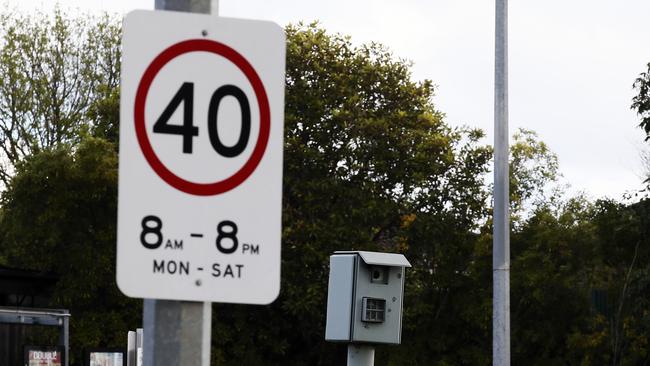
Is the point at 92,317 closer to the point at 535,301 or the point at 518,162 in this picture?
the point at 535,301

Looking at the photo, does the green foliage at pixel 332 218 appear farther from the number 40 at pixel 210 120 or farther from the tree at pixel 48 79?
the number 40 at pixel 210 120

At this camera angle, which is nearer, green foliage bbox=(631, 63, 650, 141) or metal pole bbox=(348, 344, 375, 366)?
metal pole bbox=(348, 344, 375, 366)

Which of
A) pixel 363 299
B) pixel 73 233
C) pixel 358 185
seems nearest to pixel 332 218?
pixel 358 185

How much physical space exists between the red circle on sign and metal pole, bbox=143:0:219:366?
0.85 ft

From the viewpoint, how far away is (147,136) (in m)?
3.17

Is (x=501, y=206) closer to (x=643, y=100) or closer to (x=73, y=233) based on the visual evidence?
(x=643, y=100)

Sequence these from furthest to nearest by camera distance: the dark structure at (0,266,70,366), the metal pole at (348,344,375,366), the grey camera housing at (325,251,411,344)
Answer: the dark structure at (0,266,70,366) → the grey camera housing at (325,251,411,344) → the metal pole at (348,344,375,366)

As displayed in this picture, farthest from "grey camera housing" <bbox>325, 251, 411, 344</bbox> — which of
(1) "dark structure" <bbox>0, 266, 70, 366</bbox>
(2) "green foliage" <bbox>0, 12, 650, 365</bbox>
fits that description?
(2) "green foliage" <bbox>0, 12, 650, 365</bbox>

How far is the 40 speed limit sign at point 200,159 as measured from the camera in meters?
3.13

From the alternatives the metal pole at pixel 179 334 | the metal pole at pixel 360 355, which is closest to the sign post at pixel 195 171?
the metal pole at pixel 179 334

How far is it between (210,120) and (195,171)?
0.12m

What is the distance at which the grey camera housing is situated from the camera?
11.1 meters

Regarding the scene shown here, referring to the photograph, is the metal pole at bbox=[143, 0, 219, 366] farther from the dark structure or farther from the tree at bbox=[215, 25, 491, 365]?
the tree at bbox=[215, 25, 491, 365]

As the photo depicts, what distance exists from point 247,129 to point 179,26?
28cm
